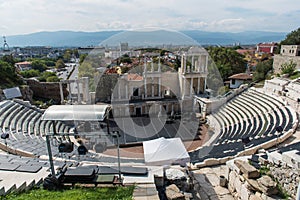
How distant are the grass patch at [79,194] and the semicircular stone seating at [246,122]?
5234 mm

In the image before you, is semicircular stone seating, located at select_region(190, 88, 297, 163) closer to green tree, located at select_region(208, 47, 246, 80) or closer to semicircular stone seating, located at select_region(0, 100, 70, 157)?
semicircular stone seating, located at select_region(0, 100, 70, 157)

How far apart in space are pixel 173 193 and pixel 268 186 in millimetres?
2487

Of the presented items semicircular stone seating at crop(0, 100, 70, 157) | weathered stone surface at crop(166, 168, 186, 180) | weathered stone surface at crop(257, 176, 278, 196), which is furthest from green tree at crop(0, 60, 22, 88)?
weathered stone surface at crop(257, 176, 278, 196)

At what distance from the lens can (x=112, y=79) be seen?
22031mm

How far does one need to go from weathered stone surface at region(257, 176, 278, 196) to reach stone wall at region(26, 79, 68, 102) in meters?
27.4

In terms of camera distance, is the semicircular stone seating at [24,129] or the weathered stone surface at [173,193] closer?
the weathered stone surface at [173,193]

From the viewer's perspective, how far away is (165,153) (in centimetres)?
984

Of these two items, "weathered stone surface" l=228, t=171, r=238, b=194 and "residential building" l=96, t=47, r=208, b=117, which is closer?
"weathered stone surface" l=228, t=171, r=238, b=194

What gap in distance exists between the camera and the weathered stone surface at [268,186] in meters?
5.32

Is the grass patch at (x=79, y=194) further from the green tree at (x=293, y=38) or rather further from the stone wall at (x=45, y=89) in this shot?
the green tree at (x=293, y=38)

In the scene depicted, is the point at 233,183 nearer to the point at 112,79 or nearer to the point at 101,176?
the point at 101,176

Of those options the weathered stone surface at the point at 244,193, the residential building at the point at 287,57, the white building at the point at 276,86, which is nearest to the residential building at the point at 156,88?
the white building at the point at 276,86

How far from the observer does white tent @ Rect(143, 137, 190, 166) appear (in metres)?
9.34

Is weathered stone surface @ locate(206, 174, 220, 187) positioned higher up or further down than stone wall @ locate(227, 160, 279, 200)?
further down
